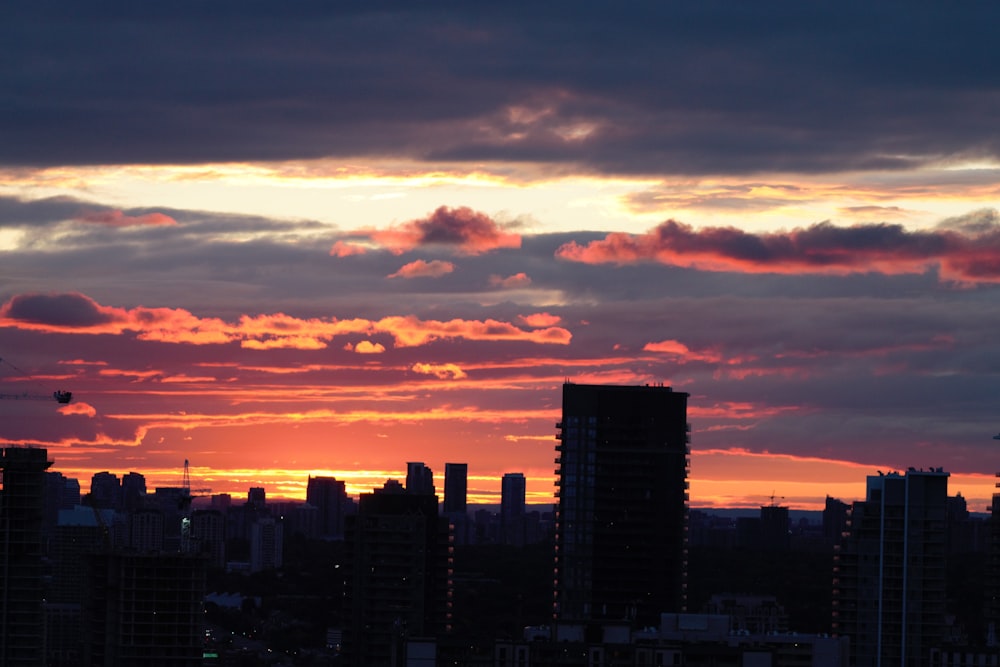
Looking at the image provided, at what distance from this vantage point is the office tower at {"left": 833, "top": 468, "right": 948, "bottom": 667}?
7549 inches

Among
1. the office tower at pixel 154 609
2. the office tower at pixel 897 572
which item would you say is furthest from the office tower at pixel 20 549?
the office tower at pixel 897 572

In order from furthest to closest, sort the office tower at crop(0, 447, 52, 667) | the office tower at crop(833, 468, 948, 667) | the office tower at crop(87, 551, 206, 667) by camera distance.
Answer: the office tower at crop(833, 468, 948, 667) < the office tower at crop(87, 551, 206, 667) < the office tower at crop(0, 447, 52, 667)

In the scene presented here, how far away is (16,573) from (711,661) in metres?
64.8

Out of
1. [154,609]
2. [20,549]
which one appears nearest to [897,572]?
[154,609]

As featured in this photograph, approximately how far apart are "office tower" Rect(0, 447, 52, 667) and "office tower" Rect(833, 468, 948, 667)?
244 ft

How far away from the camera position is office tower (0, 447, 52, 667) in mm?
182000

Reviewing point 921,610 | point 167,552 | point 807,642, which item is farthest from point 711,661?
point 167,552

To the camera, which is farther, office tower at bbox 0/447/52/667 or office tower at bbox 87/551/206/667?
office tower at bbox 87/551/206/667

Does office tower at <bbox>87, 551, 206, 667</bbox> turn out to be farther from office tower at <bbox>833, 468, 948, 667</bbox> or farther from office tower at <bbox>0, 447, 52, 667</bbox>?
office tower at <bbox>833, 468, 948, 667</bbox>

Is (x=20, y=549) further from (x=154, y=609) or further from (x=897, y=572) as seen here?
(x=897, y=572)

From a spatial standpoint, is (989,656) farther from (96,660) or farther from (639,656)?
(96,660)

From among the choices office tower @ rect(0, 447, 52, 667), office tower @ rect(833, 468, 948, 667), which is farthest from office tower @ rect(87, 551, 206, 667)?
office tower @ rect(833, 468, 948, 667)

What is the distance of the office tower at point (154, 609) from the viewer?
18375 cm

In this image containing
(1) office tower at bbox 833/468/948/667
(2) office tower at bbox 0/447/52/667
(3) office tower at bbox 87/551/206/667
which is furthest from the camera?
(1) office tower at bbox 833/468/948/667
